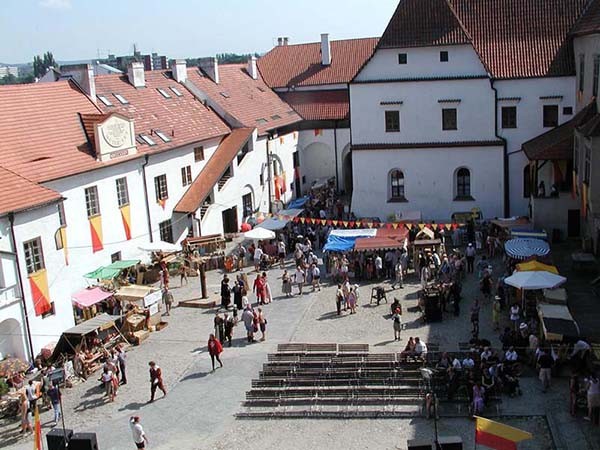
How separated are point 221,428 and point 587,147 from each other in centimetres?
1817

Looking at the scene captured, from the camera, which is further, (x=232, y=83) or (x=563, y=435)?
(x=232, y=83)

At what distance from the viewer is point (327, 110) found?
5038cm

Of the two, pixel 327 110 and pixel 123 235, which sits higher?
pixel 327 110

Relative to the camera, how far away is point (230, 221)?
40625 millimetres

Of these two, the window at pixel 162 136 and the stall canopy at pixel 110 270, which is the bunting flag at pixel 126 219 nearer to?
the stall canopy at pixel 110 270

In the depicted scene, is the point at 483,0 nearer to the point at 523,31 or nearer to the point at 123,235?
the point at 523,31

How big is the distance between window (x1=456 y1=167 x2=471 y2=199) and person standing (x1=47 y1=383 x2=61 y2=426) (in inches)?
1017

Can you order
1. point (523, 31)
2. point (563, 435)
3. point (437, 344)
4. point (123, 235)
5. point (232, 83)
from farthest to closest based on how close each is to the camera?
point (232, 83), point (523, 31), point (123, 235), point (437, 344), point (563, 435)

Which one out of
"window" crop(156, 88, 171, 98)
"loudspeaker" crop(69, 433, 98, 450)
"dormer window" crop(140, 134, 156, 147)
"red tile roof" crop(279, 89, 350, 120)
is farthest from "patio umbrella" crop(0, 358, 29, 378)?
"red tile roof" crop(279, 89, 350, 120)

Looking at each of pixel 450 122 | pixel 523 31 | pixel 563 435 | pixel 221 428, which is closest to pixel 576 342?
pixel 563 435

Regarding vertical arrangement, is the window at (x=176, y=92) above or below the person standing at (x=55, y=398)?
above

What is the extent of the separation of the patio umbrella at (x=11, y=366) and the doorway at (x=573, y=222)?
23195mm

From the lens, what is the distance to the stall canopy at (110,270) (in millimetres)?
29433

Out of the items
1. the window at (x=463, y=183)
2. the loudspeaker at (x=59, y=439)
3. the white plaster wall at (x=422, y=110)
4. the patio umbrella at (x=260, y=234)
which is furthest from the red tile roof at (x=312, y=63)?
the loudspeaker at (x=59, y=439)
